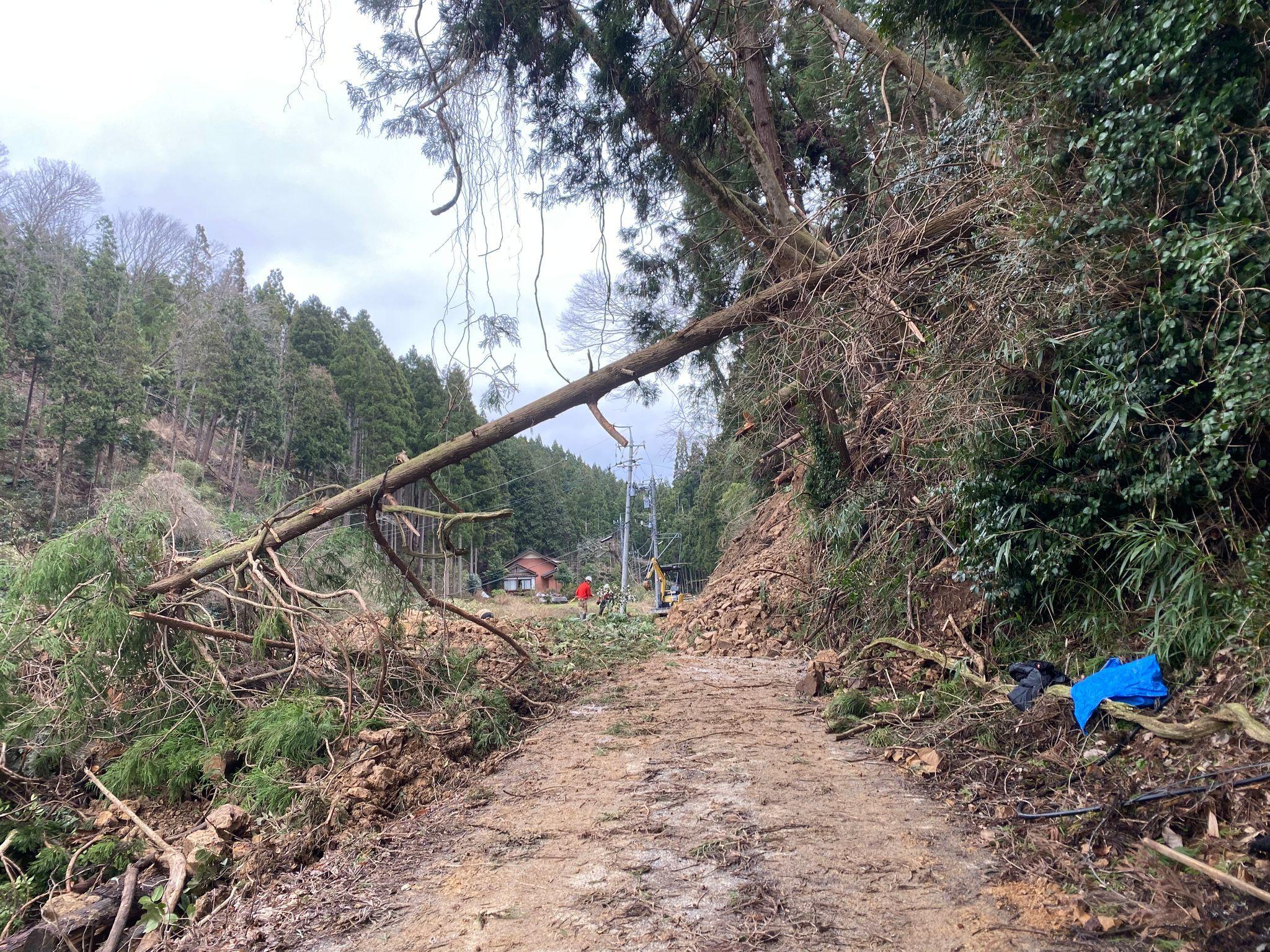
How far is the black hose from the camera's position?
2467 mm

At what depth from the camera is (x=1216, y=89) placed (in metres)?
3.51

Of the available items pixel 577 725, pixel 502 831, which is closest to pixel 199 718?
pixel 577 725

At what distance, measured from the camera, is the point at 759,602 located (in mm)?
9938

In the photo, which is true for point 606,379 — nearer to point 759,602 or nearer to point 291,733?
point 291,733

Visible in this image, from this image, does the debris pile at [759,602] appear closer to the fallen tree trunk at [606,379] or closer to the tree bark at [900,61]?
the fallen tree trunk at [606,379]

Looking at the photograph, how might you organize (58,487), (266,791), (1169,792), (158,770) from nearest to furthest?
(1169,792) → (266,791) → (158,770) → (58,487)

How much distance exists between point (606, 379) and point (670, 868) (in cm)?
424

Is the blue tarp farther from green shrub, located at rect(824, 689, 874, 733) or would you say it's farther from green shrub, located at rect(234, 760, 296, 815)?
green shrub, located at rect(234, 760, 296, 815)

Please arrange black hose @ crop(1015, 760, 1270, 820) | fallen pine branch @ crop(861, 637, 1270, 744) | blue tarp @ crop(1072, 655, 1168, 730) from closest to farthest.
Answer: black hose @ crop(1015, 760, 1270, 820) < fallen pine branch @ crop(861, 637, 1270, 744) < blue tarp @ crop(1072, 655, 1168, 730)

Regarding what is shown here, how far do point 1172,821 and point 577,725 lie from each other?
3.95 m

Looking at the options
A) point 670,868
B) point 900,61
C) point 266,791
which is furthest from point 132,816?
point 900,61

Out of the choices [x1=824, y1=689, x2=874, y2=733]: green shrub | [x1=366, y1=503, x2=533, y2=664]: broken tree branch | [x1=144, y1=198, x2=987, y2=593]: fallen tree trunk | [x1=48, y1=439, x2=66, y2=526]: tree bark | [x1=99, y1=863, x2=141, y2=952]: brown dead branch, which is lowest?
[x1=824, y1=689, x2=874, y2=733]: green shrub

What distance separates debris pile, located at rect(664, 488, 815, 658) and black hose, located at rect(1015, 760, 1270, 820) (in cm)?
582

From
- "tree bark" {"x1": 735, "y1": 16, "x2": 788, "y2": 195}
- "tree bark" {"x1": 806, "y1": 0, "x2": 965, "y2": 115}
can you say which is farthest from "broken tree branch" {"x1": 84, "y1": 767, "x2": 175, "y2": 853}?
"tree bark" {"x1": 735, "y1": 16, "x2": 788, "y2": 195}
